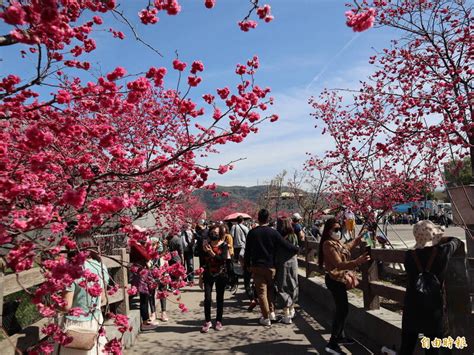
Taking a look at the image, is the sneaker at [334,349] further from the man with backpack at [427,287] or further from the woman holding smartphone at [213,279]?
the woman holding smartphone at [213,279]

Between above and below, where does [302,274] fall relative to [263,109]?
below

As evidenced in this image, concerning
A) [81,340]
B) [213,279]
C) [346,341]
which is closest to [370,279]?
[346,341]

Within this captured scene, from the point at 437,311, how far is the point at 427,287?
8.8 inches

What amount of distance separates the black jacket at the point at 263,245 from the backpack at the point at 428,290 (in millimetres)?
3450

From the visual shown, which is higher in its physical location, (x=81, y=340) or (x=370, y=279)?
(x=370, y=279)

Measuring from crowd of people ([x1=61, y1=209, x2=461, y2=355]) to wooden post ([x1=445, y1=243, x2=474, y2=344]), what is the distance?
0.31ft

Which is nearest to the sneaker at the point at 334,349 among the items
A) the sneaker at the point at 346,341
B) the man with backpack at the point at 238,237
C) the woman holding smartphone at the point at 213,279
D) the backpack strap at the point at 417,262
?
the sneaker at the point at 346,341

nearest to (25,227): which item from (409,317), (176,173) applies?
(176,173)

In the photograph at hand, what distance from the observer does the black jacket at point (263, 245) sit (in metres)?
7.25

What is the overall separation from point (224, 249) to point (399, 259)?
355cm

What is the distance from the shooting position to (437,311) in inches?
154

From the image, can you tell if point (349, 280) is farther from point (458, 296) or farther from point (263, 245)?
point (263, 245)

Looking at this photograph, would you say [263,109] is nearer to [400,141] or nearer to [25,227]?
[25,227]

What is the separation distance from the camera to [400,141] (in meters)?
8.23
